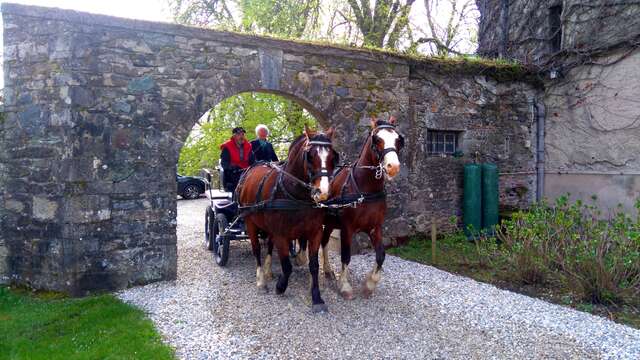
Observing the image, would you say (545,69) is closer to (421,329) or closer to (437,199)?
(437,199)

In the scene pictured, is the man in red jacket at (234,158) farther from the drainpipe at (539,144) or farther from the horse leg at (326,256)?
the drainpipe at (539,144)

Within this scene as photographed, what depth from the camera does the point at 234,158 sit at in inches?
284

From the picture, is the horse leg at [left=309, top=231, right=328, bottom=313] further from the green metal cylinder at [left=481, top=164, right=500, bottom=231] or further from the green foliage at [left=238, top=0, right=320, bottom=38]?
the green foliage at [left=238, top=0, right=320, bottom=38]

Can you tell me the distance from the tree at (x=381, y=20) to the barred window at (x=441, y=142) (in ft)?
21.6

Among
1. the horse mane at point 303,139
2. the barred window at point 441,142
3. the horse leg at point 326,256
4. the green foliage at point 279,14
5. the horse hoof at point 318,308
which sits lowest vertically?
the horse hoof at point 318,308

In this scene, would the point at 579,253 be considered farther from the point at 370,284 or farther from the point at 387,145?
the point at 387,145

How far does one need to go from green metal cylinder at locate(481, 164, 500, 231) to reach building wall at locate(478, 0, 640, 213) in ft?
5.82

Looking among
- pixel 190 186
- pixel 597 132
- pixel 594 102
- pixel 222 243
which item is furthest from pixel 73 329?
pixel 190 186

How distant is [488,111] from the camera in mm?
8797

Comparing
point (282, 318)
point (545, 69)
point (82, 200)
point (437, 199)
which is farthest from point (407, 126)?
point (82, 200)

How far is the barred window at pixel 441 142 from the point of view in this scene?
27.4 feet

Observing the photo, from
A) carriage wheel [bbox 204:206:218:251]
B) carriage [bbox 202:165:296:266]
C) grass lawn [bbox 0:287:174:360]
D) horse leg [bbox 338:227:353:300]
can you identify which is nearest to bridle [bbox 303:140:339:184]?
horse leg [bbox 338:227:353:300]

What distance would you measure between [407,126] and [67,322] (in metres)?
5.66

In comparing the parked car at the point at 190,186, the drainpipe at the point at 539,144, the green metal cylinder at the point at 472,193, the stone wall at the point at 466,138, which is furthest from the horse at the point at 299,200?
the parked car at the point at 190,186
